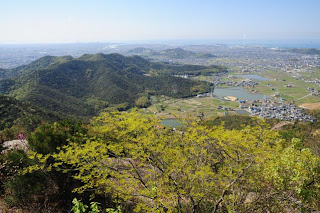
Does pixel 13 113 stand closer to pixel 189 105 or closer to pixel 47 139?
pixel 47 139

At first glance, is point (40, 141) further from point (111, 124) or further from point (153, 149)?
point (153, 149)

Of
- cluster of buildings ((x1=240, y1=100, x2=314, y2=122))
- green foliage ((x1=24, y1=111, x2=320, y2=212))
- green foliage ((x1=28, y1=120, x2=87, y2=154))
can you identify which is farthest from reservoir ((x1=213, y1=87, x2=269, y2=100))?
green foliage ((x1=28, y1=120, x2=87, y2=154))

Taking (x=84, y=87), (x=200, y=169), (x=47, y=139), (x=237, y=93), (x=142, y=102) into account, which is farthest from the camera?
(x=237, y=93)

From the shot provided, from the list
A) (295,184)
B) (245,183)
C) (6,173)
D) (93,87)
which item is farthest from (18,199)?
(93,87)

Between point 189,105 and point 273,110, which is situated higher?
point 189,105

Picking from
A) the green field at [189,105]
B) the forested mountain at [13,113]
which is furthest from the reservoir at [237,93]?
the forested mountain at [13,113]

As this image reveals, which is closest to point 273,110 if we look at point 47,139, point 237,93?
point 237,93

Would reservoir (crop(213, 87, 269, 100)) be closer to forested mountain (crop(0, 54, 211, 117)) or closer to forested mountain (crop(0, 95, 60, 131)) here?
forested mountain (crop(0, 54, 211, 117))
